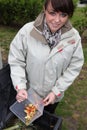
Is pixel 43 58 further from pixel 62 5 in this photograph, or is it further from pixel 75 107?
pixel 75 107

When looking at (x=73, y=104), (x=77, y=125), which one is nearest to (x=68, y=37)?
(x=77, y=125)

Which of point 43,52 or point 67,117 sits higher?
point 43,52

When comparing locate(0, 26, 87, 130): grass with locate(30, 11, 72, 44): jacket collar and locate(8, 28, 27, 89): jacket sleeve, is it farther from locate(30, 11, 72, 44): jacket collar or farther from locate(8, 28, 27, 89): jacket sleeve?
locate(30, 11, 72, 44): jacket collar

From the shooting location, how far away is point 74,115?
431cm

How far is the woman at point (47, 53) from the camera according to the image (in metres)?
2.84

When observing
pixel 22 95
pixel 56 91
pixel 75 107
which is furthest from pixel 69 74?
pixel 75 107

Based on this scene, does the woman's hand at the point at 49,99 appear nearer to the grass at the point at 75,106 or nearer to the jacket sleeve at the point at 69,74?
the jacket sleeve at the point at 69,74

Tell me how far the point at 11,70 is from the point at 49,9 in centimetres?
66

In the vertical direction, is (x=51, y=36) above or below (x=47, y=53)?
above

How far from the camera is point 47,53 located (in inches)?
113

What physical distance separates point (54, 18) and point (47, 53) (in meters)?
0.32

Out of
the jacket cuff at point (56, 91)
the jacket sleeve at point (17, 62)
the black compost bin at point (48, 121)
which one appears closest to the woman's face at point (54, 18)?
the jacket sleeve at point (17, 62)

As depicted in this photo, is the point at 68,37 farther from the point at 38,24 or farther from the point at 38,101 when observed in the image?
the point at 38,101

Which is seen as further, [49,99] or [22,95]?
[49,99]
